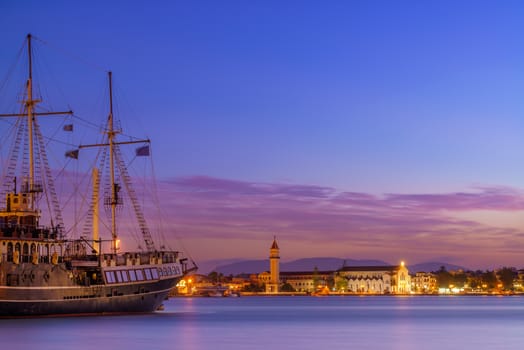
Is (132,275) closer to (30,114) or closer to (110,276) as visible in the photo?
(110,276)

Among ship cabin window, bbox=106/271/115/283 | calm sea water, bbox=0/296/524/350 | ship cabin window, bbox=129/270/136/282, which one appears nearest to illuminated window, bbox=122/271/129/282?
ship cabin window, bbox=129/270/136/282

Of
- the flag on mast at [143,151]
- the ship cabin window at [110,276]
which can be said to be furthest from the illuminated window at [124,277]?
the flag on mast at [143,151]

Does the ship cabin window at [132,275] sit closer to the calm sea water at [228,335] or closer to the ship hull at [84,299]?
the ship hull at [84,299]

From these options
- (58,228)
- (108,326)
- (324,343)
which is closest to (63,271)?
(58,228)

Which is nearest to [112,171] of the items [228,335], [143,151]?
[143,151]

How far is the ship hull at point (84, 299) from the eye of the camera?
2756 inches

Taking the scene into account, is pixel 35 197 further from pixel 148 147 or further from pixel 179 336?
pixel 179 336

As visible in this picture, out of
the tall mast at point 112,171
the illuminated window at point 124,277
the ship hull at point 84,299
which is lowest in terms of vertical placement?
the ship hull at point 84,299

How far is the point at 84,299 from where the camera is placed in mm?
77500

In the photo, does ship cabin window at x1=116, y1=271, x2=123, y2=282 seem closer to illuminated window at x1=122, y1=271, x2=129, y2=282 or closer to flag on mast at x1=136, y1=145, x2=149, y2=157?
illuminated window at x1=122, y1=271, x2=129, y2=282

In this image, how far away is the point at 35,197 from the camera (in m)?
78.1

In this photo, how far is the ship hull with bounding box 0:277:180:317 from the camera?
2756 inches

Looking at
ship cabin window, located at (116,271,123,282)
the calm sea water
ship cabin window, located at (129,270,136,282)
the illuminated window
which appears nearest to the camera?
the calm sea water

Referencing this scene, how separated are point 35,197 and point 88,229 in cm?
1095
